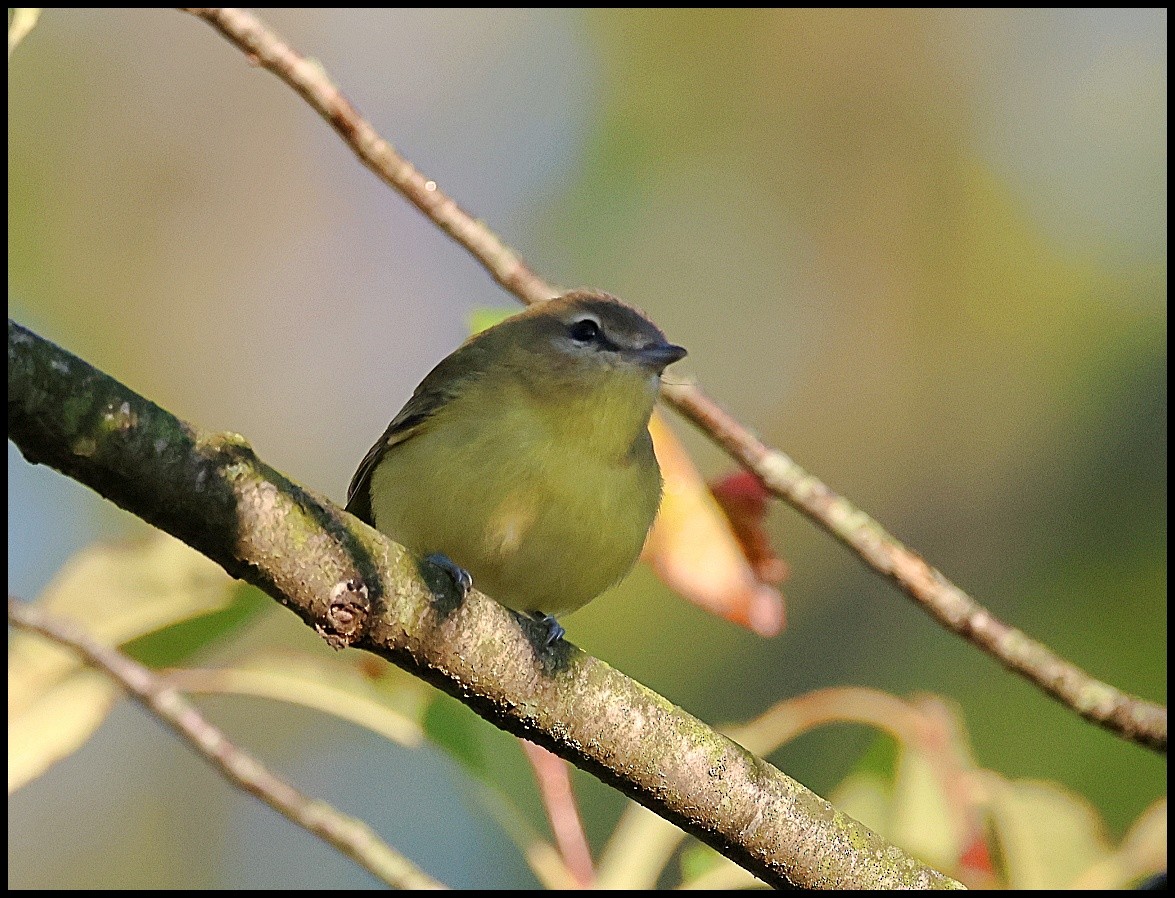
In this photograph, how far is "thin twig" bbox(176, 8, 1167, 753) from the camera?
2.99m

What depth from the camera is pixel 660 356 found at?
152 inches

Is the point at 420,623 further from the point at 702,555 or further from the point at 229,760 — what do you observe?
the point at 702,555

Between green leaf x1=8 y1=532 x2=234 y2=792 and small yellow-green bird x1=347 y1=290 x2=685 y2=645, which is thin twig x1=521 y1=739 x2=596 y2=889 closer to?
small yellow-green bird x1=347 y1=290 x2=685 y2=645

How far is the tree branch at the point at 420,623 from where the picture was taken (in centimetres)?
169

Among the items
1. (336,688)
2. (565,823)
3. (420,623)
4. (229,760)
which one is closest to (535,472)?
(336,688)

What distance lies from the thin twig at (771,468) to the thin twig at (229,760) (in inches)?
48.9

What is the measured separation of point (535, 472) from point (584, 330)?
78 centimetres

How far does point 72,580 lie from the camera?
316 centimetres

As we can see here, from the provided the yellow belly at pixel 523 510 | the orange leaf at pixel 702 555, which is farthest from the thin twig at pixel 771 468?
the yellow belly at pixel 523 510

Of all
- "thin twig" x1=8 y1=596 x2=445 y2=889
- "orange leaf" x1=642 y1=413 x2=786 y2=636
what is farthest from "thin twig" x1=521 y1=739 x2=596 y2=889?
"orange leaf" x1=642 y1=413 x2=786 y2=636

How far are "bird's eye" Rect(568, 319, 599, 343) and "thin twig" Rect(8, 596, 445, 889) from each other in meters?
1.68

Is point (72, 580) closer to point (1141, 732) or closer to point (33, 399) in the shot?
point (33, 399)

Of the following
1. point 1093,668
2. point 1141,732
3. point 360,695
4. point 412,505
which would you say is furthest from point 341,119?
point 1093,668

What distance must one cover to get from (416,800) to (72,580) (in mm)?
7144
